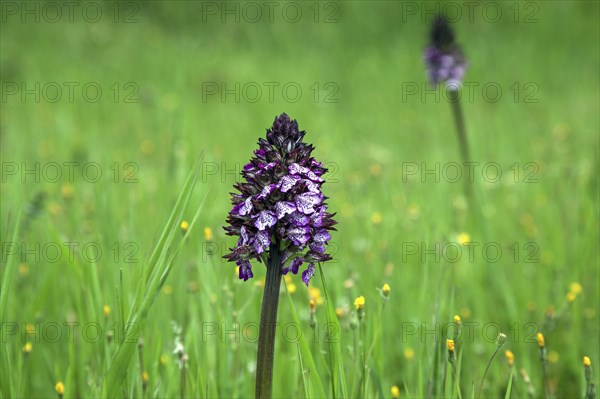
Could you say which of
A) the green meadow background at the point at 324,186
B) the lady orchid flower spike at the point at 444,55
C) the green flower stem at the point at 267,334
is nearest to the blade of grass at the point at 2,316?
the green meadow background at the point at 324,186

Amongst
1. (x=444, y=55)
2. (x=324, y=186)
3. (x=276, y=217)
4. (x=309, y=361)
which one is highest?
(x=444, y=55)

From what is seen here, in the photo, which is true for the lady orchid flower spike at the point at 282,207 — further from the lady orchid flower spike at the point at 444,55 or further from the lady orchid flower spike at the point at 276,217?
the lady orchid flower spike at the point at 444,55

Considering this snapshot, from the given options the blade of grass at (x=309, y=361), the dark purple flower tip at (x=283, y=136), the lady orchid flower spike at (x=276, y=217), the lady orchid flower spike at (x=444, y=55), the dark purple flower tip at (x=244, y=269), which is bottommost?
the blade of grass at (x=309, y=361)

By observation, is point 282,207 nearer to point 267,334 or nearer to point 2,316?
point 267,334

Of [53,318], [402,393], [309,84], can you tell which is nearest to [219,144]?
[309,84]

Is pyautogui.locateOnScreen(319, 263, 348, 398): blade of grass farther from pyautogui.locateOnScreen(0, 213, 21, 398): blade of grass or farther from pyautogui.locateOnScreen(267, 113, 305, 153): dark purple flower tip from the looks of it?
pyautogui.locateOnScreen(0, 213, 21, 398): blade of grass

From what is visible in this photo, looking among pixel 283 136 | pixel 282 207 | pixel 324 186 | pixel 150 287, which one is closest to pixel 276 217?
pixel 282 207

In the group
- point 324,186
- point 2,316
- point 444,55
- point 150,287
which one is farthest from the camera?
point 324,186
